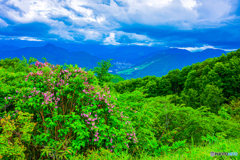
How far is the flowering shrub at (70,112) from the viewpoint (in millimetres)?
4730

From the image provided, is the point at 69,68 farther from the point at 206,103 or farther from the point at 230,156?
the point at 206,103

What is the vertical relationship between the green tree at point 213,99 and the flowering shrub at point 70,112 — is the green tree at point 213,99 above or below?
below

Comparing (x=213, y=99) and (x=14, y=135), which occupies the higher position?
(x=14, y=135)

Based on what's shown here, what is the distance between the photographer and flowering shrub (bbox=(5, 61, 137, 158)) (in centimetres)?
473

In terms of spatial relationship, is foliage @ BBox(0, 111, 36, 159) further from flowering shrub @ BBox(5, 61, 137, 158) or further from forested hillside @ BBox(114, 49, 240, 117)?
forested hillside @ BBox(114, 49, 240, 117)

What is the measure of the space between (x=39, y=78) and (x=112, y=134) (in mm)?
3402

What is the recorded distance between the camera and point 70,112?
527 centimetres

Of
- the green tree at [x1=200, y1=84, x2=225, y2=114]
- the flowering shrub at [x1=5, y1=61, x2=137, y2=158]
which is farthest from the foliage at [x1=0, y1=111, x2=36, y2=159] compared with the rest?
the green tree at [x1=200, y1=84, x2=225, y2=114]

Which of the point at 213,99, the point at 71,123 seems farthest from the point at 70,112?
the point at 213,99

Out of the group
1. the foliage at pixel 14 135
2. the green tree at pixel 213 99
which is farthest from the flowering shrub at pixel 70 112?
the green tree at pixel 213 99

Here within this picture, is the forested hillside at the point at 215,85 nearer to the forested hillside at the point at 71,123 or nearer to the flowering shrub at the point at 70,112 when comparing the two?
the forested hillside at the point at 71,123

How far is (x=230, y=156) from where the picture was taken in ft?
10.1

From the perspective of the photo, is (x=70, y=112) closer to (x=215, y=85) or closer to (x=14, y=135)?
(x=14, y=135)

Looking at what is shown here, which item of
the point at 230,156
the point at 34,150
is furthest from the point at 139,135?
the point at 34,150
